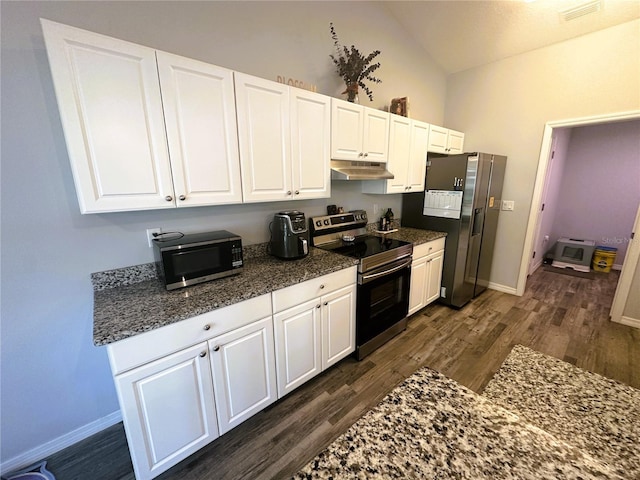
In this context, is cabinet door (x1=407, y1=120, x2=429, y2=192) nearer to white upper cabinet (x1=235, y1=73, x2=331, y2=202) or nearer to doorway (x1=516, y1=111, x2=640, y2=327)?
white upper cabinet (x1=235, y1=73, x2=331, y2=202)

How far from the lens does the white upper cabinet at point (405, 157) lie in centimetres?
266

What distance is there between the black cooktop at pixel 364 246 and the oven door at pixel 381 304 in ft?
0.51

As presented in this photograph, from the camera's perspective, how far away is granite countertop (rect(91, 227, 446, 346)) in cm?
123

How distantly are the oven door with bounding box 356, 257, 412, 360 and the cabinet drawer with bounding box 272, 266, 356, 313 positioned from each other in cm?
15

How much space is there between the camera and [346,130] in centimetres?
223

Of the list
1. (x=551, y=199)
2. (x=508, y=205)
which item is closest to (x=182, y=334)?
(x=508, y=205)

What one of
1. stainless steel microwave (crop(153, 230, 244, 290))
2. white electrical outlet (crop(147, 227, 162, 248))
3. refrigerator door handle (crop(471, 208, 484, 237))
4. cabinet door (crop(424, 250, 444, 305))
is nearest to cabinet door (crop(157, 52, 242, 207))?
stainless steel microwave (crop(153, 230, 244, 290))

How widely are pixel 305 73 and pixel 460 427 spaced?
2581 millimetres

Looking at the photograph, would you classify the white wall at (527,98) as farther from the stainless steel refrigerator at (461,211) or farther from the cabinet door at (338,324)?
the cabinet door at (338,324)

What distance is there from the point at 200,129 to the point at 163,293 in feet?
3.21

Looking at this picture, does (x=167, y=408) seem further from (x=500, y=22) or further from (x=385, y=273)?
(x=500, y=22)

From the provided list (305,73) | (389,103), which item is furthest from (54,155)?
(389,103)

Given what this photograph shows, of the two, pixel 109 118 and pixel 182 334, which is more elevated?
pixel 109 118

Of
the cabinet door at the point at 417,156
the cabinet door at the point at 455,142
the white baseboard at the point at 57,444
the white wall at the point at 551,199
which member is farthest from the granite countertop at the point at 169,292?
the white wall at the point at 551,199
